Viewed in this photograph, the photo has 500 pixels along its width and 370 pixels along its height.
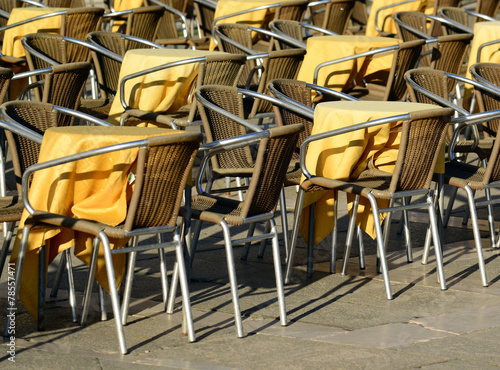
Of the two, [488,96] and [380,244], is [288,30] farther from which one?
[380,244]

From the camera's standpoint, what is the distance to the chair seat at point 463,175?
5552 millimetres

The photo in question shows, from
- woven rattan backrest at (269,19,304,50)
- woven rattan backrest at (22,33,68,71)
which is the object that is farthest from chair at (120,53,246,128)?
woven rattan backrest at (269,19,304,50)

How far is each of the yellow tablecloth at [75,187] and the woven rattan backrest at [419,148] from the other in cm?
127

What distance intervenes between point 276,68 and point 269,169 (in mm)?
2679

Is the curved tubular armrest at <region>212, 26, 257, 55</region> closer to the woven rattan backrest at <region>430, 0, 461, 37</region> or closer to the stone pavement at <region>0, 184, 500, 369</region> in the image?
the woven rattan backrest at <region>430, 0, 461, 37</region>

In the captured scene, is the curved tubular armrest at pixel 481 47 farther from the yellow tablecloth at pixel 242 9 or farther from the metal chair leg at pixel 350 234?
the metal chair leg at pixel 350 234

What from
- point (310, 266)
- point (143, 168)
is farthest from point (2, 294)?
point (310, 266)

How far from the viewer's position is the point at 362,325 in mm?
4711

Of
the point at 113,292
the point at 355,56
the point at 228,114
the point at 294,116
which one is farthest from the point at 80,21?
the point at 113,292

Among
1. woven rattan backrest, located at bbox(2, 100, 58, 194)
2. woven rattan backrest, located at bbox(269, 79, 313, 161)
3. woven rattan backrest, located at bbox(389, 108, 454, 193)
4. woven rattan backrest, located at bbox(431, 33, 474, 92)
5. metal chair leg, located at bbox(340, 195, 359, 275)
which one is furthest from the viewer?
woven rattan backrest, located at bbox(431, 33, 474, 92)

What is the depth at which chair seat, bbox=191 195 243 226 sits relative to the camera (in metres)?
4.62

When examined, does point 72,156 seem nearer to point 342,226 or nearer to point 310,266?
point 310,266

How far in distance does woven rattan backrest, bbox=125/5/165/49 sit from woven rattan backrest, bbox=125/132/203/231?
207 inches

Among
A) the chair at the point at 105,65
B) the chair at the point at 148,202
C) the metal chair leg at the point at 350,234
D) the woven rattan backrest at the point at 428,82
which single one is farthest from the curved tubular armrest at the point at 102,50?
the chair at the point at 148,202
